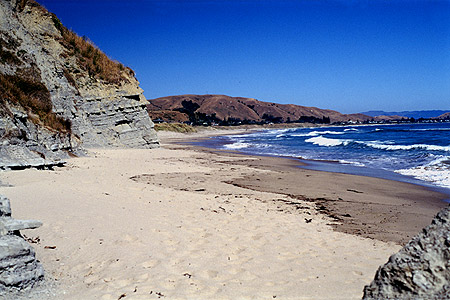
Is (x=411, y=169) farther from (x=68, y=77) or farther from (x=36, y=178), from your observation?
(x=68, y=77)

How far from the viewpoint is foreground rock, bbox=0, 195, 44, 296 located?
2801 millimetres

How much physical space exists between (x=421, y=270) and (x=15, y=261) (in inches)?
127

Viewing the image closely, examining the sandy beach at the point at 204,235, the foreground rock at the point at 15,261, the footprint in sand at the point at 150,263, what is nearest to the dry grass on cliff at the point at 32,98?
the sandy beach at the point at 204,235

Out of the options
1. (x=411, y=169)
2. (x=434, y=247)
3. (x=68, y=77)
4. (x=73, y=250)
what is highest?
(x=68, y=77)

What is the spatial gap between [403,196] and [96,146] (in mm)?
16729

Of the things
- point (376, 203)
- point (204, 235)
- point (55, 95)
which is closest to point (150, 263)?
point (204, 235)

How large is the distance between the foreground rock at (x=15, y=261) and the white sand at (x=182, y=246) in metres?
0.31

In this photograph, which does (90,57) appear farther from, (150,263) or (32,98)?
(150,263)

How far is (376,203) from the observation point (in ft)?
26.9

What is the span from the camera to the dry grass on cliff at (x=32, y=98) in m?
10.8

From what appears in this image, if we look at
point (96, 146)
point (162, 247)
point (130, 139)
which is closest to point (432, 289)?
point (162, 247)

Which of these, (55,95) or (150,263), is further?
(55,95)

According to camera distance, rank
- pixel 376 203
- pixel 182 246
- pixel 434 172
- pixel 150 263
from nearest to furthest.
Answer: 1. pixel 150 263
2. pixel 182 246
3. pixel 376 203
4. pixel 434 172

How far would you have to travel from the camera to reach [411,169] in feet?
50.4
